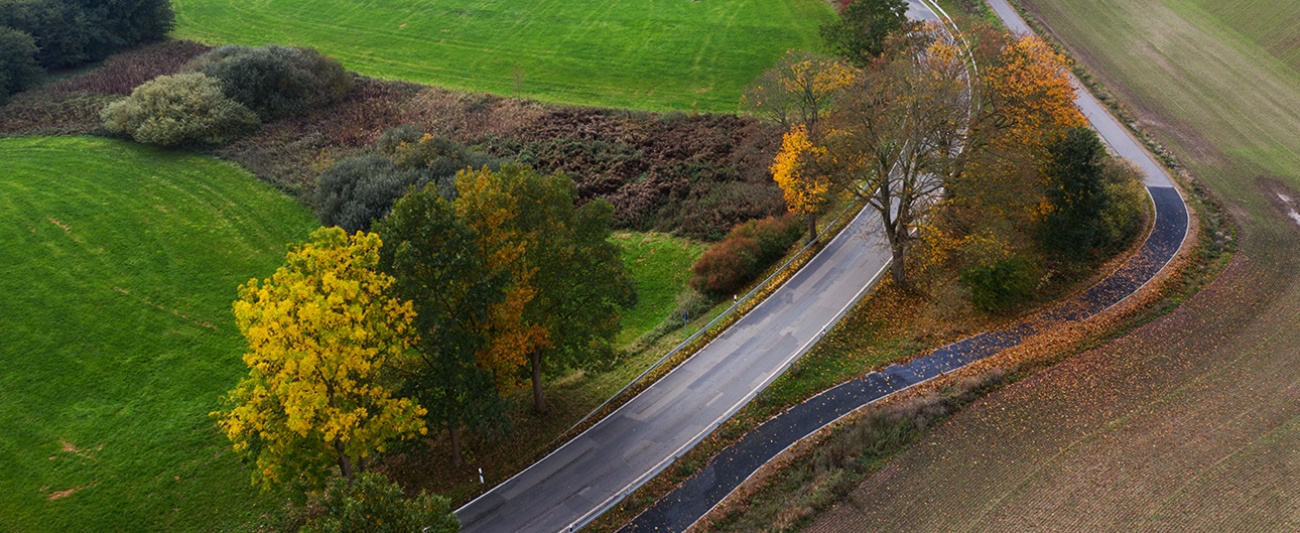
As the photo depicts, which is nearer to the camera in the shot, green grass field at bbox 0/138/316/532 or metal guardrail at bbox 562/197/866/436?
green grass field at bbox 0/138/316/532

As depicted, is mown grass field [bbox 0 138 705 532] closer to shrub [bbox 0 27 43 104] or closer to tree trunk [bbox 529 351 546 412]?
tree trunk [bbox 529 351 546 412]

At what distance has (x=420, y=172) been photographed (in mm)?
43062

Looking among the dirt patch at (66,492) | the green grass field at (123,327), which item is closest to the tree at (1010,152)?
the green grass field at (123,327)

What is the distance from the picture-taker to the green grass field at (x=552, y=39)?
6456cm

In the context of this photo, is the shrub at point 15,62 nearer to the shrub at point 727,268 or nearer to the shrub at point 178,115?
the shrub at point 178,115

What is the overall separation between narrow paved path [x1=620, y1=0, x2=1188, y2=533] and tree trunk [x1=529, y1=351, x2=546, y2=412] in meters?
7.19

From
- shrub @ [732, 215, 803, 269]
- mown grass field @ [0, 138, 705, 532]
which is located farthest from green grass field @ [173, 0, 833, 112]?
mown grass field @ [0, 138, 705, 532]

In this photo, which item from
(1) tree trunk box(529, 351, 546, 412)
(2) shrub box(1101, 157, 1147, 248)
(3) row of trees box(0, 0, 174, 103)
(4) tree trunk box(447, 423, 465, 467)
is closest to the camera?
(4) tree trunk box(447, 423, 465, 467)

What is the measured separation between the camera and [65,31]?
225 feet

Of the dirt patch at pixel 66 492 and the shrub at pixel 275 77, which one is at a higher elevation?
the shrub at pixel 275 77

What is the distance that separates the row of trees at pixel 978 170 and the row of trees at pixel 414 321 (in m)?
13.4

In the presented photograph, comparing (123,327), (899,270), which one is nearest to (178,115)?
(123,327)

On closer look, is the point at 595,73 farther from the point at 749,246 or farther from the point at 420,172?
the point at 749,246

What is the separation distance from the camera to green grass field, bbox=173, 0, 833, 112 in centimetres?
6456
